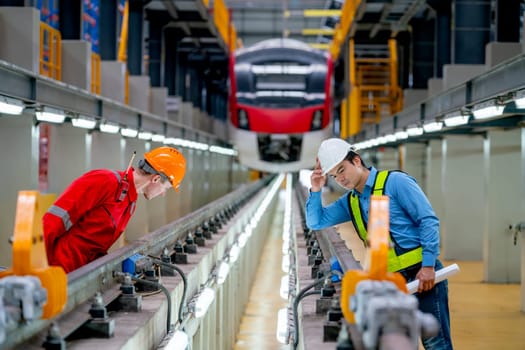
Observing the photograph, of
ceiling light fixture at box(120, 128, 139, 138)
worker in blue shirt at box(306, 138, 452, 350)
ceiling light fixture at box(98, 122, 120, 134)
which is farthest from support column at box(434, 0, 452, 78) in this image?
worker in blue shirt at box(306, 138, 452, 350)

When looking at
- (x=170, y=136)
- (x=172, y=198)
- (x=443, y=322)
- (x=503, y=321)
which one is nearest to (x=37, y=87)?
(x=443, y=322)

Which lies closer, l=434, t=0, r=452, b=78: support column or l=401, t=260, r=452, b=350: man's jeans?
l=401, t=260, r=452, b=350: man's jeans

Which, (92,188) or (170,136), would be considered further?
(170,136)

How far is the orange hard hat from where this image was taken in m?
4.27

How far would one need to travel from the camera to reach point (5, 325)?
2457 millimetres

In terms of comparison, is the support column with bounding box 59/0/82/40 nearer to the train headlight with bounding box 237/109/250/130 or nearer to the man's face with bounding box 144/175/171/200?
the train headlight with bounding box 237/109/250/130

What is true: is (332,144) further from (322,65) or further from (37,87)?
(322,65)

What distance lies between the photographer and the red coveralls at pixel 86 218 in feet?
12.8

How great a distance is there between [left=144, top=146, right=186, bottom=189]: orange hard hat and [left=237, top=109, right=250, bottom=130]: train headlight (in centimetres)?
1074

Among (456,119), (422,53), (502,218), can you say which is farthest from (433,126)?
(422,53)

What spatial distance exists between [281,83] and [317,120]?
3.34 ft

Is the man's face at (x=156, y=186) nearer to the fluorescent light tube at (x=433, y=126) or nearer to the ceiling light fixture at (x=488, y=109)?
the ceiling light fixture at (x=488, y=109)

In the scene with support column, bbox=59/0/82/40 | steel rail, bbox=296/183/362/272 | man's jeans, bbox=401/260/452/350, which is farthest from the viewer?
support column, bbox=59/0/82/40

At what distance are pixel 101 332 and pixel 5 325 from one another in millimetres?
738
